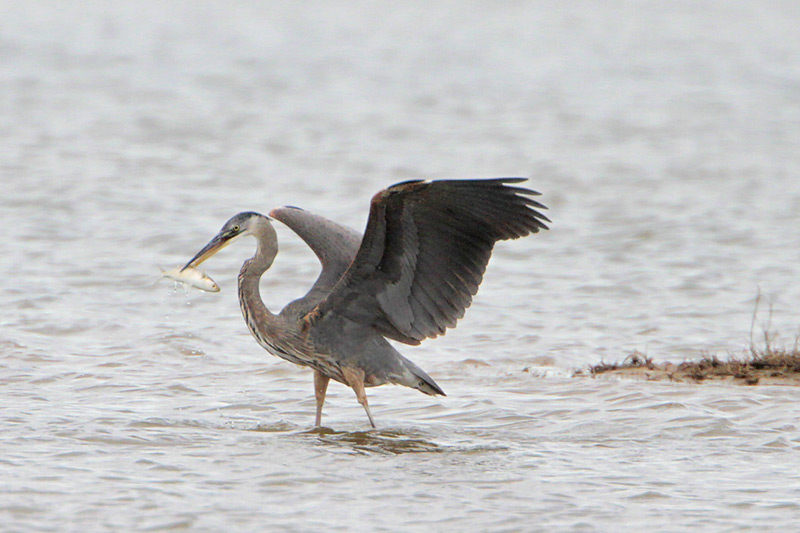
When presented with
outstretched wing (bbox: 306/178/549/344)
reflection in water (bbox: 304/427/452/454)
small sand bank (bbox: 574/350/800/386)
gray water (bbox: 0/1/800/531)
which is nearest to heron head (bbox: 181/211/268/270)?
outstretched wing (bbox: 306/178/549/344)

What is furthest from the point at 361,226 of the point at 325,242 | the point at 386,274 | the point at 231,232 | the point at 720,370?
the point at 386,274

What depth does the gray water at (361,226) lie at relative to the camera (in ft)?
18.5

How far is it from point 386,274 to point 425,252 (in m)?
0.25

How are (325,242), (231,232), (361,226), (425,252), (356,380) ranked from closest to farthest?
(425,252), (356,380), (231,232), (325,242), (361,226)

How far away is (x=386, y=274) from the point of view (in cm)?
658

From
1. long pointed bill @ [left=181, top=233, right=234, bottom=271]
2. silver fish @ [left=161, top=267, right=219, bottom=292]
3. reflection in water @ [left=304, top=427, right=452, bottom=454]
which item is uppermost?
long pointed bill @ [left=181, top=233, right=234, bottom=271]

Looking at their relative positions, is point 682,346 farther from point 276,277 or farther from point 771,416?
point 276,277

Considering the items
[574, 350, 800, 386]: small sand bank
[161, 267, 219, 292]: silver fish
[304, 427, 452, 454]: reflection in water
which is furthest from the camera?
[574, 350, 800, 386]: small sand bank

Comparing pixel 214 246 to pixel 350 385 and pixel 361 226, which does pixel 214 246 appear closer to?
pixel 350 385

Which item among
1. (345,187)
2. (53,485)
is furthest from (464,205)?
(345,187)

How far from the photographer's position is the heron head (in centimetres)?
702

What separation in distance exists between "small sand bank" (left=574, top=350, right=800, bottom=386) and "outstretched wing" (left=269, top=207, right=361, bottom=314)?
1.77 m

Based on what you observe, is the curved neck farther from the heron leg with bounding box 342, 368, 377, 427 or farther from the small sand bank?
the small sand bank

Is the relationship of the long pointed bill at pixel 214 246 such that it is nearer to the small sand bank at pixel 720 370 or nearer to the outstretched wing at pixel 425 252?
the outstretched wing at pixel 425 252
